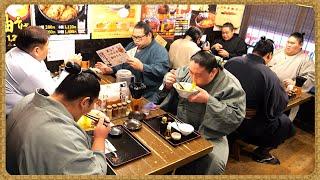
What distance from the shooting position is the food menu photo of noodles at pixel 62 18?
3096 mm

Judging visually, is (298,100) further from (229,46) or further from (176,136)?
(176,136)

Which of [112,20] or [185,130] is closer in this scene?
[185,130]

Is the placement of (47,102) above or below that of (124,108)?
above

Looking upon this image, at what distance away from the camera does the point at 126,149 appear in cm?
179

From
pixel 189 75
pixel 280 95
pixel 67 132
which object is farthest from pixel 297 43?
pixel 67 132

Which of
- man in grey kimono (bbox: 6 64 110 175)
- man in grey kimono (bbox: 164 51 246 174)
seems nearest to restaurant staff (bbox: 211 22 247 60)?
man in grey kimono (bbox: 164 51 246 174)

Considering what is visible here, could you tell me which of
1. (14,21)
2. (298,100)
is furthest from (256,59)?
(14,21)

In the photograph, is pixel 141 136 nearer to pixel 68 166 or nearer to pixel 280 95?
pixel 68 166

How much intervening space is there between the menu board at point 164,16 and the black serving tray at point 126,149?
7.43 ft

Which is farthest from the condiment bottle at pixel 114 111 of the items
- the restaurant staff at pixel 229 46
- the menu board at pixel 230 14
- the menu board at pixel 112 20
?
the menu board at pixel 230 14

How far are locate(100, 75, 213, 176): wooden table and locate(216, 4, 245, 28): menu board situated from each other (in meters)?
3.27

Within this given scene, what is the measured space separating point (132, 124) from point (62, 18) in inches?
72.2

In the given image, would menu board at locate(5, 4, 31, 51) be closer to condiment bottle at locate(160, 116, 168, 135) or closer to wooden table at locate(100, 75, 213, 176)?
wooden table at locate(100, 75, 213, 176)

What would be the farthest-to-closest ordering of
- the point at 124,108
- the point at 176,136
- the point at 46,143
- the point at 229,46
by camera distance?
1. the point at 229,46
2. the point at 124,108
3. the point at 176,136
4. the point at 46,143
